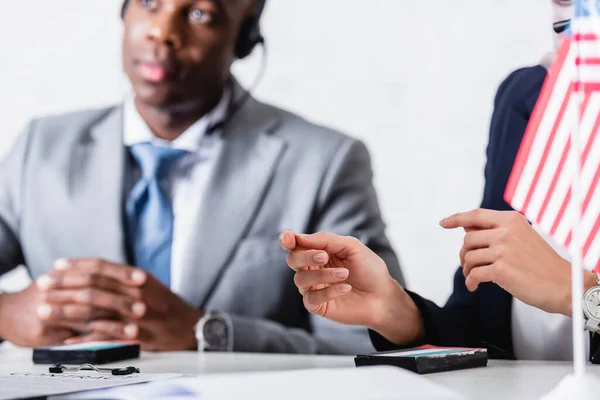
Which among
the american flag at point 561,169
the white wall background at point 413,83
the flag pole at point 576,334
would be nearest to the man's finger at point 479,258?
the american flag at point 561,169

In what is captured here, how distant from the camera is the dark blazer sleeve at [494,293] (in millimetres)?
1712

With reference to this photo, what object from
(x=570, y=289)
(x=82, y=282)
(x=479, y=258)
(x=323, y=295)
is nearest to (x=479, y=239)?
(x=479, y=258)

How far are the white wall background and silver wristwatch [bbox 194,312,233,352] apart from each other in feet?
1.60

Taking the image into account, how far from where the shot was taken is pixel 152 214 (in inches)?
92.6

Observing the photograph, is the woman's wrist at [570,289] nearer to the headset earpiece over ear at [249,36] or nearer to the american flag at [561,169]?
the american flag at [561,169]

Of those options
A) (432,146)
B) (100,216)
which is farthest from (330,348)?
(100,216)

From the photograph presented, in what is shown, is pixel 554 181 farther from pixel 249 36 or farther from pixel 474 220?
pixel 249 36

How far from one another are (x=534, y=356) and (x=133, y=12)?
1.43 metres

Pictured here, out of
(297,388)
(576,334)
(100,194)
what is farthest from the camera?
(100,194)

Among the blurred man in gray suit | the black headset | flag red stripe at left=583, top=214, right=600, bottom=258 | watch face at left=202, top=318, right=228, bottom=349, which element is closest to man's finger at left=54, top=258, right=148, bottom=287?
the blurred man in gray suit

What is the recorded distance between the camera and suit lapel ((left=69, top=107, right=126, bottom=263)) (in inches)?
93.8

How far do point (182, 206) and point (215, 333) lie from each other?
1.15 ft

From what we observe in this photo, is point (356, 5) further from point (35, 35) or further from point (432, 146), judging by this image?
point (35, 35)

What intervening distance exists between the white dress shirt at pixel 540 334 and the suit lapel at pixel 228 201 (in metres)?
0.77
